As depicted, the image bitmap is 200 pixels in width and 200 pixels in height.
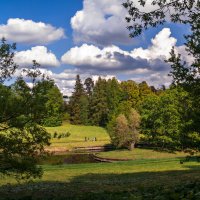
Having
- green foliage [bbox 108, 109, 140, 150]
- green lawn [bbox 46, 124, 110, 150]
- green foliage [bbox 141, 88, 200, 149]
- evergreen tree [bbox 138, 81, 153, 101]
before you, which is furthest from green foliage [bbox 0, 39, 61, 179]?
evergreen tree [bbox 138, 81, 153, 101]

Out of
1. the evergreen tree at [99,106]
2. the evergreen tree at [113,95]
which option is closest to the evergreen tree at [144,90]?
the evergreen tree at [113,95]

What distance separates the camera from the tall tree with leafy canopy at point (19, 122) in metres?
16.8

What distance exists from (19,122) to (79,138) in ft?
326

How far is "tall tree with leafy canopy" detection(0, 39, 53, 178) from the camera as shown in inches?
661

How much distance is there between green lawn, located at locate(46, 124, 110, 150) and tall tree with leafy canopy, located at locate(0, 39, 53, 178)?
8052 centimetres

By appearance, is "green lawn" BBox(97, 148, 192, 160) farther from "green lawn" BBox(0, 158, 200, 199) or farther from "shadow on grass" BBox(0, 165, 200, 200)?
"shadow on grass" BBox(0, 165, 200, 200)

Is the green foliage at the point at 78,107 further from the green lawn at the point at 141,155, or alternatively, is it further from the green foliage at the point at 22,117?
the green foliage at the point at 22,117

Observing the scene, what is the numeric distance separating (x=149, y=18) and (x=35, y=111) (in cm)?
629

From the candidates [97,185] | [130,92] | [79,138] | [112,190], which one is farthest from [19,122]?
[130,92]

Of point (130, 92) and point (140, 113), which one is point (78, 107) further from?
point (140, 113)

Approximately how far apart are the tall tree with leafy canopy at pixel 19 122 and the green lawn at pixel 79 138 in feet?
264

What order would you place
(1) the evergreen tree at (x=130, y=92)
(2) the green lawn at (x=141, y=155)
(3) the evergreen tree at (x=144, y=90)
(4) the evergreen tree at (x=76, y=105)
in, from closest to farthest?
1. (2) the green lawn at (x=141, y=155)
2. (1) the evergreen tree at (x=130, y=92)
3. (3) the evergreen tree at (x=144, y=90)
4. (4) the evergreen tree at (x=76, y=105)

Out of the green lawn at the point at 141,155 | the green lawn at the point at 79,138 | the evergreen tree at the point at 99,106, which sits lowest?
the green lawn at the point at 141,155

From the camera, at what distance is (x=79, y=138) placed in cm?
11594
